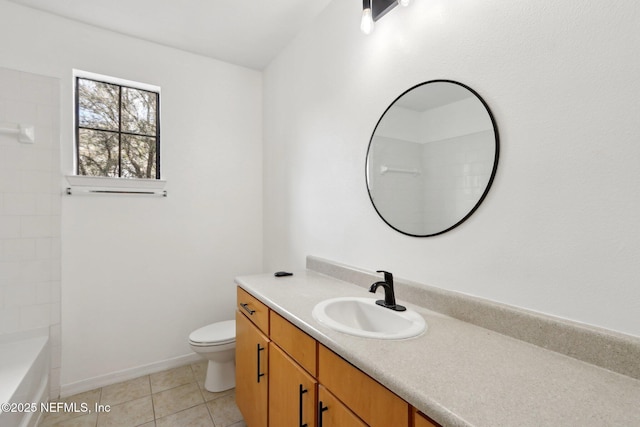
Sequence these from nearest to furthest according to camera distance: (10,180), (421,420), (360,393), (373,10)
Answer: (421,420), (360,393), (373,10), (10,180)

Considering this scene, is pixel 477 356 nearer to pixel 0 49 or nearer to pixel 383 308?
pixel 383 308

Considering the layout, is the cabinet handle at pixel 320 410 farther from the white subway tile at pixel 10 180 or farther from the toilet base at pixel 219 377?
the white subway tile at pixel 10 180

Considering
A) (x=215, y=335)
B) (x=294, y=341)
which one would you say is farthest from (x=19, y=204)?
(x=294, y=341)

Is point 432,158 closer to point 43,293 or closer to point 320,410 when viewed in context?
point 320,410

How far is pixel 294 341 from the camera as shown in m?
1.18

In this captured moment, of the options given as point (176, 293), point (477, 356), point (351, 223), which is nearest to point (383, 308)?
point (477, 356)

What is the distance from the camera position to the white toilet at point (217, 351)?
6.59ft

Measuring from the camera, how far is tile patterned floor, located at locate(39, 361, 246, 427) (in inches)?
71.5

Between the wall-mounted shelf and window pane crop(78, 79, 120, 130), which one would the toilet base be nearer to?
the wall-mounted shelf

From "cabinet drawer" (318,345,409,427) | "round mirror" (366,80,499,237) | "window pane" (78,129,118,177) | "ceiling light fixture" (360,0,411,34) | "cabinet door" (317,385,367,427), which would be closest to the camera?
"cabinet drawer" (318,345,409,427)

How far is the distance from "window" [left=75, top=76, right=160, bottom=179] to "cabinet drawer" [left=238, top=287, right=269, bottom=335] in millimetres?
1409

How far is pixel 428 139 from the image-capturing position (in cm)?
135

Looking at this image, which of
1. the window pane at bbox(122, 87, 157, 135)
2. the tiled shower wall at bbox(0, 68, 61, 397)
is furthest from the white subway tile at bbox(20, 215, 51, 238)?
the window pane at bbox(122, 87, 157, 135)

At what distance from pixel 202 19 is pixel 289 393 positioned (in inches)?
95.3
